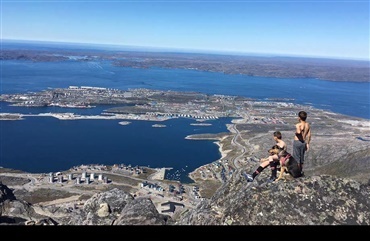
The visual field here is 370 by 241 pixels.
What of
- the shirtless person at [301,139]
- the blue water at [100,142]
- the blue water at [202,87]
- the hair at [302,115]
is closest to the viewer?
the hair at [302,115]

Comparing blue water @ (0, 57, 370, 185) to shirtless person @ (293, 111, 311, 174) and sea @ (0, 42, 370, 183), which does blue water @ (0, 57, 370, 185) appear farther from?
shirtless person @ (293, 111, 311, 174)

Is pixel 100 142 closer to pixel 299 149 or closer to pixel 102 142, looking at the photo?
pixel 102 142

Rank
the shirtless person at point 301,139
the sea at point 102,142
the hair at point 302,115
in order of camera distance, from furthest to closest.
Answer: the sea at point 102,142
the shirtless person at point 301,139
the hair at point 302,115

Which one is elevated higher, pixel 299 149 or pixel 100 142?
pixel 299 149

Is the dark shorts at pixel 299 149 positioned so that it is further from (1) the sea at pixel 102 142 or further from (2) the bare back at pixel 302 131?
(1) the sea at pixel 102 142

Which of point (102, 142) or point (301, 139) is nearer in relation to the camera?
point (301, 139)

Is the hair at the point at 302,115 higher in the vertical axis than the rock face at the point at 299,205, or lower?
higher

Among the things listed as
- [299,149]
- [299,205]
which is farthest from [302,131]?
[299,205]

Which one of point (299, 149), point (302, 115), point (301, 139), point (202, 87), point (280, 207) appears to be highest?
point (302, 115)

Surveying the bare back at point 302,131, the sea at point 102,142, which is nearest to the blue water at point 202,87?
the sea at point 102,142

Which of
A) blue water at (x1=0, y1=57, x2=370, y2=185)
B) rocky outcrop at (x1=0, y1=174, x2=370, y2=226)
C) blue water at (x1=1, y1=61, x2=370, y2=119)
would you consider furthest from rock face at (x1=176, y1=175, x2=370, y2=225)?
blue water at (x1=1, y1=61, x2=370, y2=119)

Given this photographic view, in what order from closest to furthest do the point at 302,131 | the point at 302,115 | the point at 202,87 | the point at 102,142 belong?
1. the point at 302,115
2. the point at 302,131
3. the point at 102,142
4. the point at 202,87

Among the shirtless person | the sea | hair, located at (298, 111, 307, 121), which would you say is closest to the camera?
hair, located at (298, 111, 307, 121)
